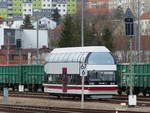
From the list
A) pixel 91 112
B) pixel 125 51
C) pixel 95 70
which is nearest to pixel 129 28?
pixel 95 70

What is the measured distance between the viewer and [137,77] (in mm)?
38250

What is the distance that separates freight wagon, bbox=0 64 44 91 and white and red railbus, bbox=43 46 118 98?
8.27 meters

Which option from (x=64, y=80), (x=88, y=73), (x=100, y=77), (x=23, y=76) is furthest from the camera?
(x=23, y=76)

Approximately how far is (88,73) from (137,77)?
6141mm

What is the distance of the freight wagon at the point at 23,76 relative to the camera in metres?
45.3

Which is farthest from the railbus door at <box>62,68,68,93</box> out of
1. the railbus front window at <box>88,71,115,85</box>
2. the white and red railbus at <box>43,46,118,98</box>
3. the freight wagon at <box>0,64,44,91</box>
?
the freight wagon at <box>0,64,44,91</box>

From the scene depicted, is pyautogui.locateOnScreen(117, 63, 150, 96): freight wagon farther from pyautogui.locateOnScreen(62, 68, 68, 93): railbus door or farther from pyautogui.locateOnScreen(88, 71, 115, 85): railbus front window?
pyautogui.locateOnScreen(62, 68, 68, 93): railbus door

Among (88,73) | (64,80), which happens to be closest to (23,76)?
(64,80)

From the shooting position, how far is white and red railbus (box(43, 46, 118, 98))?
109 ft

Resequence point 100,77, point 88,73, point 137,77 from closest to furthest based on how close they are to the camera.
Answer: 1. point 88,73
2. point 100,77
3. point 137,77

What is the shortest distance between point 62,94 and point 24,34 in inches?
3554

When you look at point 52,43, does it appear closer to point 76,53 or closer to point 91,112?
point 76,53

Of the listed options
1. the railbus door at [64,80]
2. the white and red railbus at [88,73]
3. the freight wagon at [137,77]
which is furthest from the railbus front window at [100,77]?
the freight wagon at [137,77]

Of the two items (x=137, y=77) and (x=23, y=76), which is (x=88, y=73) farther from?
(x=23, y=76)
